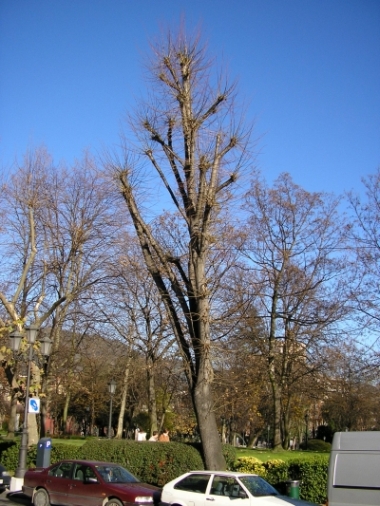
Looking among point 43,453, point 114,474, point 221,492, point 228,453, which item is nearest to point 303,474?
point 228,453

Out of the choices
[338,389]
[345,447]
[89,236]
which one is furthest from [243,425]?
[345,447]

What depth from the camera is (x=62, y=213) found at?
1065 inches

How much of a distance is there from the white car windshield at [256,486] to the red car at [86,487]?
102 inches

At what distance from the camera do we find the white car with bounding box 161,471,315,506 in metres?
12.3

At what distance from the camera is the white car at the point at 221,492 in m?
12.3

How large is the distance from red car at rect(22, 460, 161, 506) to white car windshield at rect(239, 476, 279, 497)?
2583mm

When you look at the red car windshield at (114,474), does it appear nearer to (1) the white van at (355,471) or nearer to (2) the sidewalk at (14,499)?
(2) the sidewalk at (14,499)

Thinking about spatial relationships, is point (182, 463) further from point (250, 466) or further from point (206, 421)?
point (250, 466)

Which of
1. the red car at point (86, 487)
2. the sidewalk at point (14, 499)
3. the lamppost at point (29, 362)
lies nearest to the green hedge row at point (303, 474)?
the red car at point (86, 487)

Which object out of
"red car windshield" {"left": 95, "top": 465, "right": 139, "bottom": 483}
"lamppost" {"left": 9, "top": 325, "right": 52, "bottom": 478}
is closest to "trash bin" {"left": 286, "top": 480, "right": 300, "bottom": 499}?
"red car windshield" {"left": 95, "top": 465, "right": 139, "bottom": 483}

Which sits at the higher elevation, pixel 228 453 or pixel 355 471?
pixel 355 471

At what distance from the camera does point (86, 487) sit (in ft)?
49.1

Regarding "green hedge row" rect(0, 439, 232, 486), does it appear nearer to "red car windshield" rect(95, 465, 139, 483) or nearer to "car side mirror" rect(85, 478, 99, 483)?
"red car windshield" rect(95, 465, 139, 483)

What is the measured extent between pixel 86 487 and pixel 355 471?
7.72m
